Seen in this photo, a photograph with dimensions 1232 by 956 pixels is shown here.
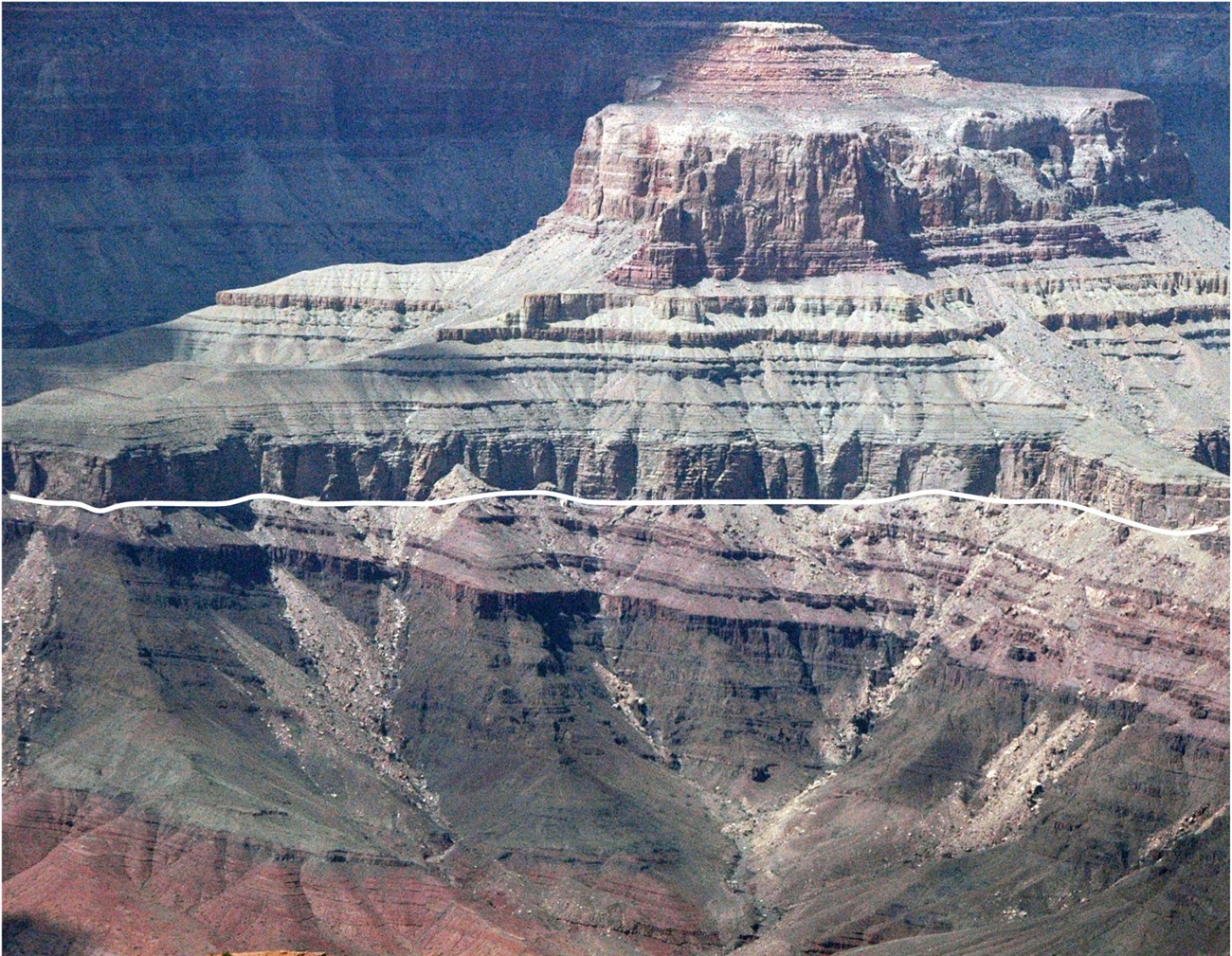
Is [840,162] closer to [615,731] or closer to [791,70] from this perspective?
[791,70]

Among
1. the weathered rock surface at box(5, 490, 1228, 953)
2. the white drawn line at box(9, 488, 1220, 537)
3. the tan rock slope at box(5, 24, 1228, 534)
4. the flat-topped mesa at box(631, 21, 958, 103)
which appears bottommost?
the weathered rock surface at box(5, 490, 1228, 953)

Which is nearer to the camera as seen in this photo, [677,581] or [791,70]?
[677,581]

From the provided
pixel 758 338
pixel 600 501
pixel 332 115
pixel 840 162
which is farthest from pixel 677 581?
pixel 332 115

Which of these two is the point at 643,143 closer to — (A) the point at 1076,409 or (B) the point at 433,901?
(A) the point at 1076,409

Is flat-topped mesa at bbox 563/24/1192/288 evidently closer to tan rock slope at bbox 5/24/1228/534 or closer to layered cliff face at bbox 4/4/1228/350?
tan rock slope at bbox 5/24/1228/534

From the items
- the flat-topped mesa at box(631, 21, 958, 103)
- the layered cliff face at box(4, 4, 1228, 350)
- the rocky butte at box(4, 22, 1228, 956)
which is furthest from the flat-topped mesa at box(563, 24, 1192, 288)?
the layered cliff face at box(4, 4, 1228, 350)
